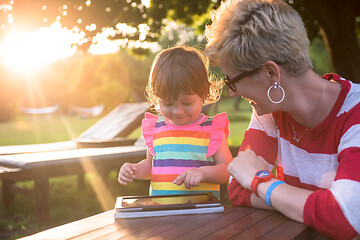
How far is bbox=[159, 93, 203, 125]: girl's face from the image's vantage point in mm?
2416

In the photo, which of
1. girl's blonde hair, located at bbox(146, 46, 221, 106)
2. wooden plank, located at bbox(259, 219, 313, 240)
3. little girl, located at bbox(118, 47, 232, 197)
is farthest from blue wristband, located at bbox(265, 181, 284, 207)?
girl's blonde hair, located at bbox(146, 46, 221, 106)

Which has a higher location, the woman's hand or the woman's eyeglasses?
the woman's eyeglasses

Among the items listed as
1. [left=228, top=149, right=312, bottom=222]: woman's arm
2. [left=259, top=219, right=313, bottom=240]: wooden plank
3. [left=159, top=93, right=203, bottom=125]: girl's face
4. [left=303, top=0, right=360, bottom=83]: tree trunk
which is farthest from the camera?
[left=303, top=0, right=360, bottom=83]: tree trunk

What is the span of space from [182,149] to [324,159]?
0.97 m

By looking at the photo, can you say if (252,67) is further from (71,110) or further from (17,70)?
(71,110)

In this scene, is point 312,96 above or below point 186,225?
above

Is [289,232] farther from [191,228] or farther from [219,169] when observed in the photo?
[219,169]

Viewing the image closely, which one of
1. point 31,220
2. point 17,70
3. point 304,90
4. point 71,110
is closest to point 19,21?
point 304,90

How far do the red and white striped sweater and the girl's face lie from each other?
17.9 inches

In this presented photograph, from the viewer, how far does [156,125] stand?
2.70 m

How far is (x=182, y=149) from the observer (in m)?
2.54

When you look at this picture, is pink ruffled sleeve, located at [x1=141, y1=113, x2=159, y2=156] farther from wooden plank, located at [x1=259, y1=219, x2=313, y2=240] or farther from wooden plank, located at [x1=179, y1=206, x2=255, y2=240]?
wooden plank, located at [x1=259, y1=219, x2=313, y2=240]

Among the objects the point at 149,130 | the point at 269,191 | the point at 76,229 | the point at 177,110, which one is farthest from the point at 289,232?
the point at 149,130

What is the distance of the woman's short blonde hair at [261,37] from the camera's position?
174 cm
